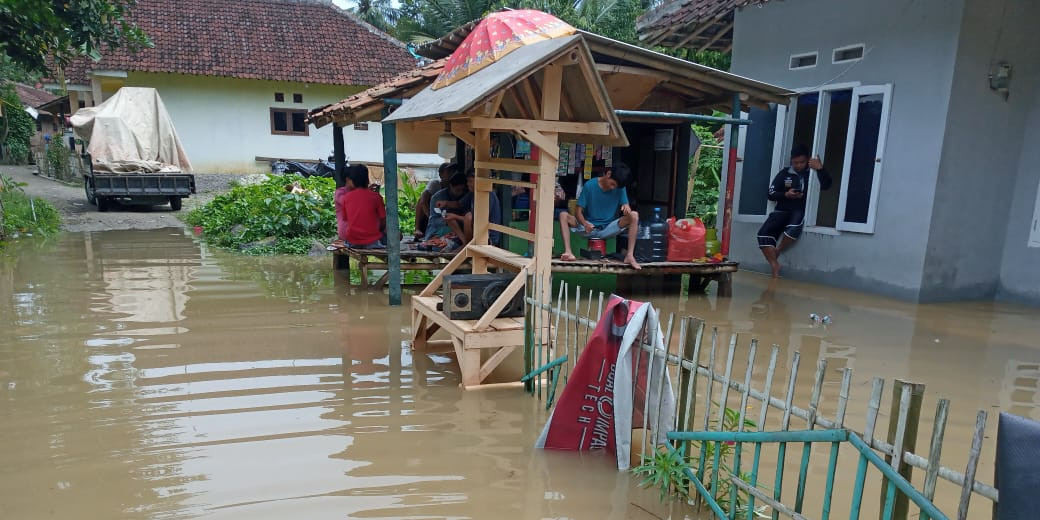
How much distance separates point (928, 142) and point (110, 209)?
665 inches

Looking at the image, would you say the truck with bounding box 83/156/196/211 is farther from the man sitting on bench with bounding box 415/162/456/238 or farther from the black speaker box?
the black speaker box

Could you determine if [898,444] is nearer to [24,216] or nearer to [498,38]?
[498,38]

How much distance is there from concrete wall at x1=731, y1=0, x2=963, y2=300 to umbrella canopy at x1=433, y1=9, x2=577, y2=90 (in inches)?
192

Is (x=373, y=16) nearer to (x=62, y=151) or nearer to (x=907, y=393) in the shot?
(x=62, y=151)

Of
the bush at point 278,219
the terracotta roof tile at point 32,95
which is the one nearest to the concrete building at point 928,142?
the bush at point 278,219

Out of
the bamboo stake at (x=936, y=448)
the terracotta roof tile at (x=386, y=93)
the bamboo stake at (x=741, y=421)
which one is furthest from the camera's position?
the terracotta roof tile at (x=386, y=93)

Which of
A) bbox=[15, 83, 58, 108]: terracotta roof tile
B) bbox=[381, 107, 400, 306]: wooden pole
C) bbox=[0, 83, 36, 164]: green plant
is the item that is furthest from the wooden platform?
bbox=[15, 83, 58, 108]: terracotta roof tile

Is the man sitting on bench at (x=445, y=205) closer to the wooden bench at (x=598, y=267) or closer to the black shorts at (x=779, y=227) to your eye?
the wooden bench at (x=598, y=267)

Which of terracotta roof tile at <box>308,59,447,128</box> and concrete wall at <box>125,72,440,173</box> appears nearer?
terracotta roof tile at <box>308,59,447,128</box>

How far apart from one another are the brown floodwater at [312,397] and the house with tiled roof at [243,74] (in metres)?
12.4

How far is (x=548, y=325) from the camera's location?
174 inches

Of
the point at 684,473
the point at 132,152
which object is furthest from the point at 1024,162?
the point at 132,152

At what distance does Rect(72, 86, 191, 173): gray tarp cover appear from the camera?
1492 centimetres

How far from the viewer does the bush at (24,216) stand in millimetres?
11578
